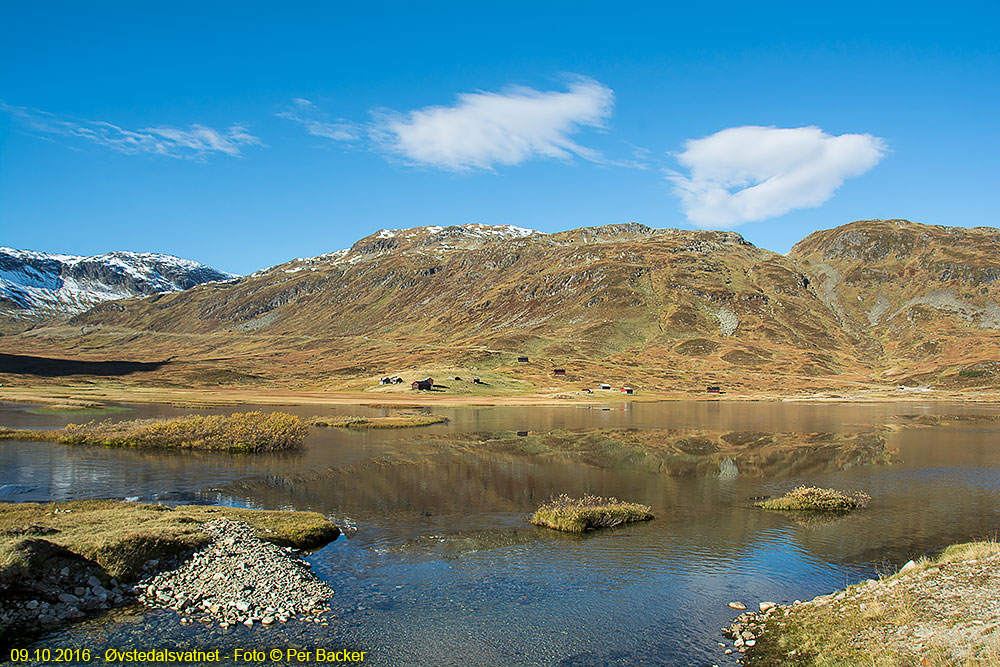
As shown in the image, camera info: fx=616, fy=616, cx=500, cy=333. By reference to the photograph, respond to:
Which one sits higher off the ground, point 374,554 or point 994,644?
point 994,644

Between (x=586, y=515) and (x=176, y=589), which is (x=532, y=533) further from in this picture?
(x=176, y=589)

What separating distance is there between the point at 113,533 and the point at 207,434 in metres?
36.0

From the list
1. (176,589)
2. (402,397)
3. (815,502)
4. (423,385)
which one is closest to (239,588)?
(176,589)

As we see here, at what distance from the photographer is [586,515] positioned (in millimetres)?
32562

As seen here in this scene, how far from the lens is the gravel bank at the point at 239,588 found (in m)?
20.3

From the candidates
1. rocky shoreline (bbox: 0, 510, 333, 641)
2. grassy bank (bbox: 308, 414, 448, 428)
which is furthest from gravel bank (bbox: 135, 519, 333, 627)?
grassy bank (bbox: 308, 414, 448, 428)

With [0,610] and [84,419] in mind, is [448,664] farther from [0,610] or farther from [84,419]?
[84,419]

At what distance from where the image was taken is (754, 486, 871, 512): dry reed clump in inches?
1460

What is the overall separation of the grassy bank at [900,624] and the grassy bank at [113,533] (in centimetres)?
2021

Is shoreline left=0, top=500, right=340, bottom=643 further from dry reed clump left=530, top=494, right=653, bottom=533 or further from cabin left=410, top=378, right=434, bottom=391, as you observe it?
cabin left=410, top=378, right=434, bottom=391

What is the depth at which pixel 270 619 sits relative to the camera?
19859 millimetres

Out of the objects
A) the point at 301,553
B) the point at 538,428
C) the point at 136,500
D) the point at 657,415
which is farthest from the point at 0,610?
the point at 657,415

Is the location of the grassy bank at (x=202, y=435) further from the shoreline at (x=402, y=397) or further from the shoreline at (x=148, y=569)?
the shoreline at (x=402, y=397)

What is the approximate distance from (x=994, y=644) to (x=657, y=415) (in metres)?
92.1
